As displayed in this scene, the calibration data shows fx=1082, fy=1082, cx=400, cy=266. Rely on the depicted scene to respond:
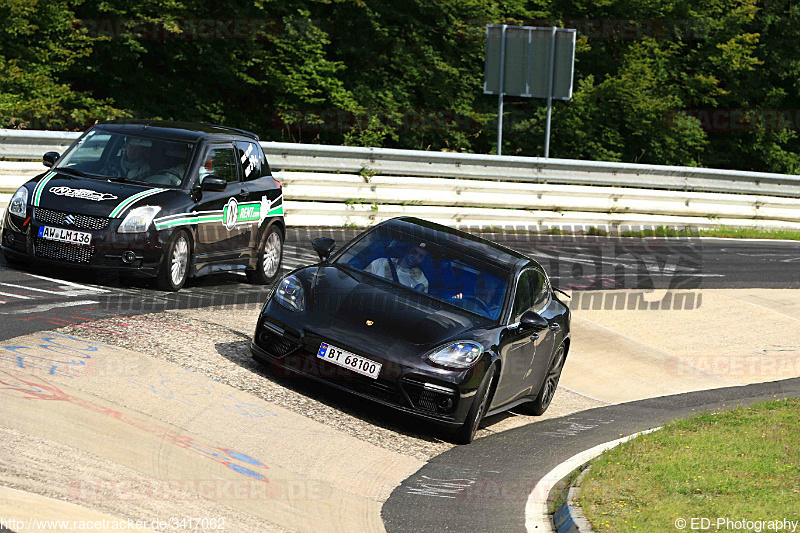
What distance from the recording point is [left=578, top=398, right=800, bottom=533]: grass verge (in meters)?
6.75

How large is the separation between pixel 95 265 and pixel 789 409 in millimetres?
7123

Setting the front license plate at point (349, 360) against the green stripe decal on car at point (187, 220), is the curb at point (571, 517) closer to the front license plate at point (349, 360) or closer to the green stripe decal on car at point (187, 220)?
the front license plate at point (349, 360)

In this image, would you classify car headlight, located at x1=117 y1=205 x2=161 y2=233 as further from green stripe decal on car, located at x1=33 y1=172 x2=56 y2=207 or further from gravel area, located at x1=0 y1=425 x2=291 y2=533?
gravel area, located at x1=0 y1=425 x2=291 y2=533

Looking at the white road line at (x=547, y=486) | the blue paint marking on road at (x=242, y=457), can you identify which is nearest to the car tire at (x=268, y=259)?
the white road line at (x=547, y=486)

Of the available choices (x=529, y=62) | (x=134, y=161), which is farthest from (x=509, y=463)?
(x=529, y=62)

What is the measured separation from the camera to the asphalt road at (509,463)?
22.7ft

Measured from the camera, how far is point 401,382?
27.4ft

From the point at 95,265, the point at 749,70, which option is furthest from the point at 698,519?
the point at 749,70

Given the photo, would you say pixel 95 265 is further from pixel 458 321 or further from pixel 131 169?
pixel 458 321

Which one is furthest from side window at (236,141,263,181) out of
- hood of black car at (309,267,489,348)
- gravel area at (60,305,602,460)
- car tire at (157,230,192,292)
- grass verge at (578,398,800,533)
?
grass verge at (578,398,800,533)

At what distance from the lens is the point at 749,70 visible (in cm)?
3450

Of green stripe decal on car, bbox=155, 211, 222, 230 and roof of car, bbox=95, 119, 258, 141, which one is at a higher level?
roof of car, bbox=95, 119, 258, 141

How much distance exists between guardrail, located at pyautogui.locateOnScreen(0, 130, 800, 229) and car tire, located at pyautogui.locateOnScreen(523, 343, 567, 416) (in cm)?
886

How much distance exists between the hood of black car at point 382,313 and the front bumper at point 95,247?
296 centimetres
